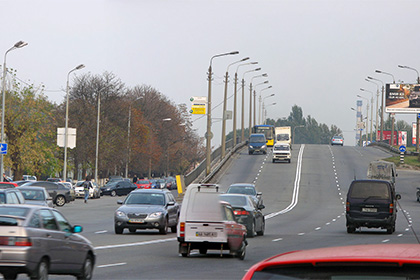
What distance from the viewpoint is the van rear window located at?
101 ft

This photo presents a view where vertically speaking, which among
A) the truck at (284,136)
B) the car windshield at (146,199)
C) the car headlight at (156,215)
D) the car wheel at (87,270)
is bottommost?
the car wheel at (87,270)

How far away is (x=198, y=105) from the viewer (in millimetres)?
68812

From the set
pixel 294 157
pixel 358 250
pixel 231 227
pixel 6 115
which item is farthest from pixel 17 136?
pixel 358 250

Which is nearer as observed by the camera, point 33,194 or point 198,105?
point 33,194

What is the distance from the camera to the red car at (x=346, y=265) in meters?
3.68

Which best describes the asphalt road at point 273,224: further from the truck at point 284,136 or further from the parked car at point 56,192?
the truck at point 284,136

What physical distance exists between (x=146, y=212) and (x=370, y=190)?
916 cm

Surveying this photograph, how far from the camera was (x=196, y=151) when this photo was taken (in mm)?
153625

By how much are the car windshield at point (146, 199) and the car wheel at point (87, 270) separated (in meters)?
13.0

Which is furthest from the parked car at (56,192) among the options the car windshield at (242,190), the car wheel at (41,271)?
the car wheel at (41,271)

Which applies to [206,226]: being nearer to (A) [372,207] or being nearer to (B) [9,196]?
(B) [9,196]

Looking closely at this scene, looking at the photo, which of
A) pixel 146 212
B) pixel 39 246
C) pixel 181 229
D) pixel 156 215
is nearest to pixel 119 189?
pixel 156 215

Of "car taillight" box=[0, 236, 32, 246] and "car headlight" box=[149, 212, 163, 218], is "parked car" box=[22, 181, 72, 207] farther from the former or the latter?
"car taillight" box=[0, 236, 32, 246]

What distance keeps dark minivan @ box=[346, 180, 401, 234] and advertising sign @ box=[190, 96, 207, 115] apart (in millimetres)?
38095
